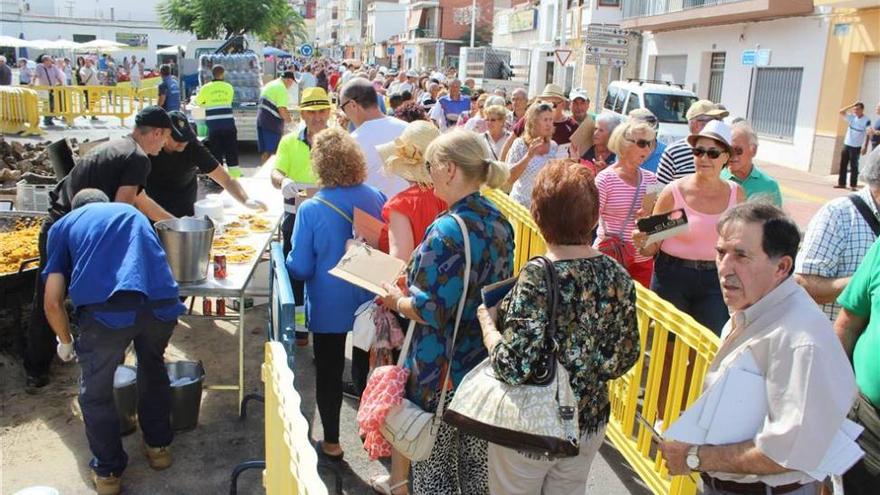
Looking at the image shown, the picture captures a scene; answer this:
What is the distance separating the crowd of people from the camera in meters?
2.04

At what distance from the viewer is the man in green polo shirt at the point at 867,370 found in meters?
2.36

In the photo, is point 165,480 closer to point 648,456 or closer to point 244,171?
point 648,456

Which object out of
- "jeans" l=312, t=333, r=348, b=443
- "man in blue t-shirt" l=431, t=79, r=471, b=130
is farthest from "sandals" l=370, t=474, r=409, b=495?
"man in blue t-shirt" l=431, t=79, r=471, b=130

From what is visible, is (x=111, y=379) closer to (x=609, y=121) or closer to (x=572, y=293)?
Result: (x=572, y=293)

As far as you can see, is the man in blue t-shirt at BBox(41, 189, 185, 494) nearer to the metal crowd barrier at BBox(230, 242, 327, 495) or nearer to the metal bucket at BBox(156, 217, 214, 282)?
the metal bucket at BBox(156, 217, 214, 282)

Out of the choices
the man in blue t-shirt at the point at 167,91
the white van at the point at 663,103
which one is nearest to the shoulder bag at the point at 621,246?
the white van at the point at 663,103

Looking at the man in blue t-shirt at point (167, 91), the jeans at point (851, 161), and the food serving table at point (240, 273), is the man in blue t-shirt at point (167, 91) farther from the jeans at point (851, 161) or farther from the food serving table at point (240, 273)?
the jeans at point (851, 161)

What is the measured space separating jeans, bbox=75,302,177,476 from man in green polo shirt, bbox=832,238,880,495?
3076 millimetres

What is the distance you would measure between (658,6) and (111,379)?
27.5 m

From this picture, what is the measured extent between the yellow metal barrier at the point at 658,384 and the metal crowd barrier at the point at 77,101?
67.8ft

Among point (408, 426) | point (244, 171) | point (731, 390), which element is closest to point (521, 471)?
point (408, 426)

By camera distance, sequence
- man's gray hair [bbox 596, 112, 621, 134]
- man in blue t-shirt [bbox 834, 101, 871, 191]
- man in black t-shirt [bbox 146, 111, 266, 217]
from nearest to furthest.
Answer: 1. man in black t-shirt [bbox 146, 111, 266, 217]
2. man's gray hair [bbox 596, 112, 621, 134]
3. man in blue t-shirt [bbox 834, 101, 871, 191]

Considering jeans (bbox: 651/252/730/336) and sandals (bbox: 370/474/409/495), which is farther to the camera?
jeans (bbox: 651/252/730/336)

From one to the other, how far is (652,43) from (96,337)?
29057mm
